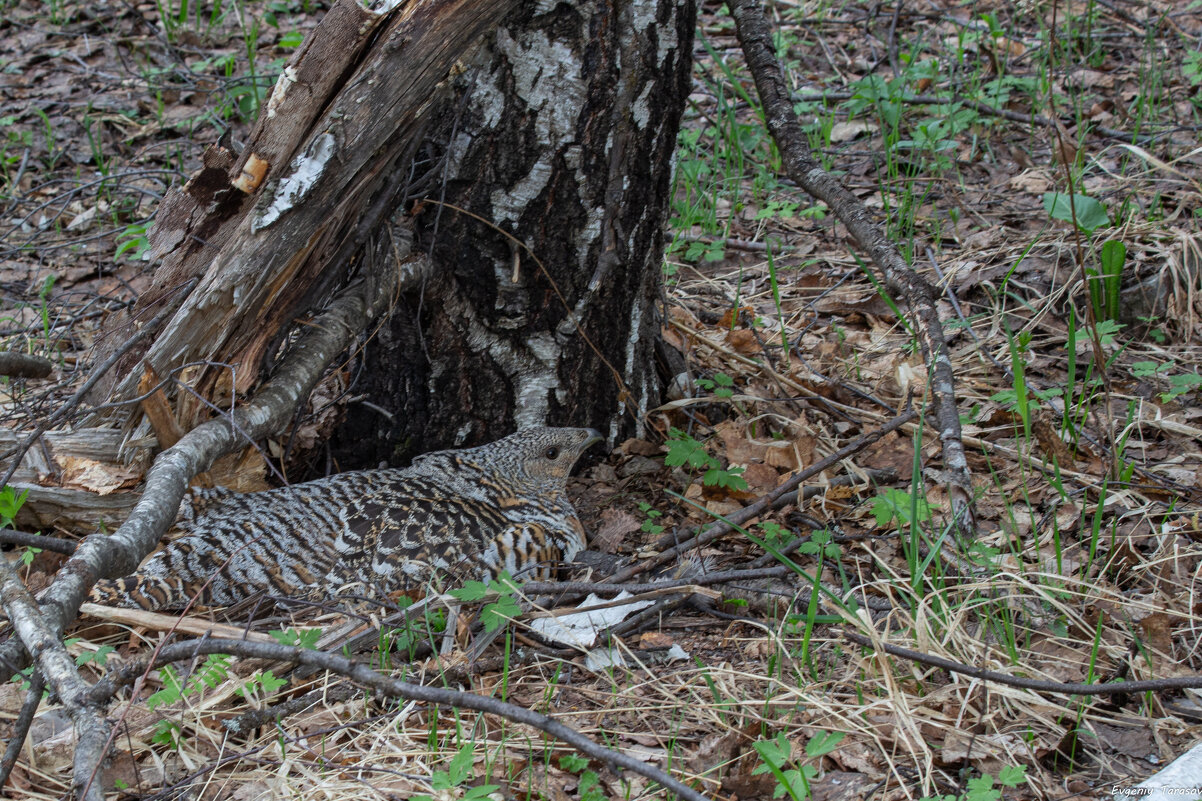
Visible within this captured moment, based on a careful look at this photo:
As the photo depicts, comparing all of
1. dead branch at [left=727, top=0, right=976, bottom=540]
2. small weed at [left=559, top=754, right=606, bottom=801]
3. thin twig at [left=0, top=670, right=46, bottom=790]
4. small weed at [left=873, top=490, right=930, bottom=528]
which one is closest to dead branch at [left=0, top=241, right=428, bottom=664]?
thin twig at [left=0, top=670, right=46, bottom=790]

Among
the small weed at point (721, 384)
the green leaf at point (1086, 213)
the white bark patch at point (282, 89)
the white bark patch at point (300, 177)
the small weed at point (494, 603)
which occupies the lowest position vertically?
the small weed at point (494, 603)

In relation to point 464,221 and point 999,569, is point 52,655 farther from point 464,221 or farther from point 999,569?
point 999,569

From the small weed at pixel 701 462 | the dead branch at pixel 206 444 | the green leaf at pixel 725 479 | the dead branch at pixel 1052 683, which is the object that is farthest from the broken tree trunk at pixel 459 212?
the dead branch at pixel 1052 683

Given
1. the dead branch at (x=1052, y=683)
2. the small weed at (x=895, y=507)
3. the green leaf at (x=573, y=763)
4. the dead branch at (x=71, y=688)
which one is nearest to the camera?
the dead branch at (x=71, y=688)

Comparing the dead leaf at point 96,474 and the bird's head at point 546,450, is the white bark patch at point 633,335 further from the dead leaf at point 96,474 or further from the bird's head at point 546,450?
the dead leaf at point 96,474

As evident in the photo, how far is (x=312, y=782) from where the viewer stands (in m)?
2.32

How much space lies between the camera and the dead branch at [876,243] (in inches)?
105

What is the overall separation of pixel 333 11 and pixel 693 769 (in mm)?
2347

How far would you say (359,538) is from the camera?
126 inches

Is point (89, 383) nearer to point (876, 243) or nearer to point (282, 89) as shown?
point (282, 89)

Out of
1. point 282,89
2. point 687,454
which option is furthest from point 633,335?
point 282,89

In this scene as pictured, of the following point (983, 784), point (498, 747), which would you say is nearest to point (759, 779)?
point (983, 784)

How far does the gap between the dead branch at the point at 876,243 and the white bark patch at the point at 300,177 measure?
1611 mm

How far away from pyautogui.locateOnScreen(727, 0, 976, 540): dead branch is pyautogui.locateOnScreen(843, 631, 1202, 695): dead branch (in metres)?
0.44
